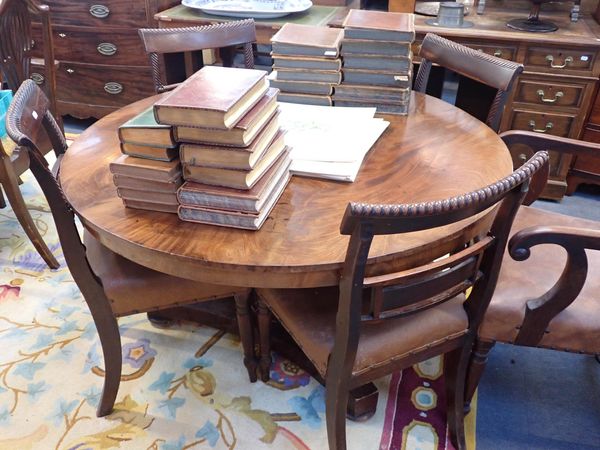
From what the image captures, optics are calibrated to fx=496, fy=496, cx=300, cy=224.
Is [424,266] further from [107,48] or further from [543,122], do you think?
[107,48]

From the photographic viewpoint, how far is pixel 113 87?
9.50ft

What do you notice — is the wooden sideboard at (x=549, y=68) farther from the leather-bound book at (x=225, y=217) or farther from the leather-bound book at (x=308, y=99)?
the leather-bound book at (x=225, y=217)

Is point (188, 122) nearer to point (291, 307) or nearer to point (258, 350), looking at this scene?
point (291, 307)

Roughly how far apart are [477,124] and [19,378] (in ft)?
5.36

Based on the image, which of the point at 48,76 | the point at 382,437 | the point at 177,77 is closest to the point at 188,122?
the point at 382,437

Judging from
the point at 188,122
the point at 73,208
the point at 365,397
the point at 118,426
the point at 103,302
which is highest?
the point at 188,122

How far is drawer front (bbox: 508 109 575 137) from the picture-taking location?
2.32m

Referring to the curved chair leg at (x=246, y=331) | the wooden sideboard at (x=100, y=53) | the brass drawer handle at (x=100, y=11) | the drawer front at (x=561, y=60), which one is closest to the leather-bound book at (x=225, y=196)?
the curved chair leg at (x=246, y=331)

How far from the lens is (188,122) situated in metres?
0.92

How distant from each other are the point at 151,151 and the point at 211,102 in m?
0.17

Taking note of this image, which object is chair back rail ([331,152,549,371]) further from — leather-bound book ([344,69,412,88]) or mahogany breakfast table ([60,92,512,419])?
leather-bound book ([344,69,412,88])

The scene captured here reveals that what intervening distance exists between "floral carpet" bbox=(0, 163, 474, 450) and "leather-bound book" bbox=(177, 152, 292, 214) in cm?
78

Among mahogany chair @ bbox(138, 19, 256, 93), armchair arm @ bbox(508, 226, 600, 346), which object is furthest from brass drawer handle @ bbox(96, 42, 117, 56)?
armchair arm @ bbox(508, 226, 600, 346)

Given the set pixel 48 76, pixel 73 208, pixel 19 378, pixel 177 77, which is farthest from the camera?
pixel 177 77
